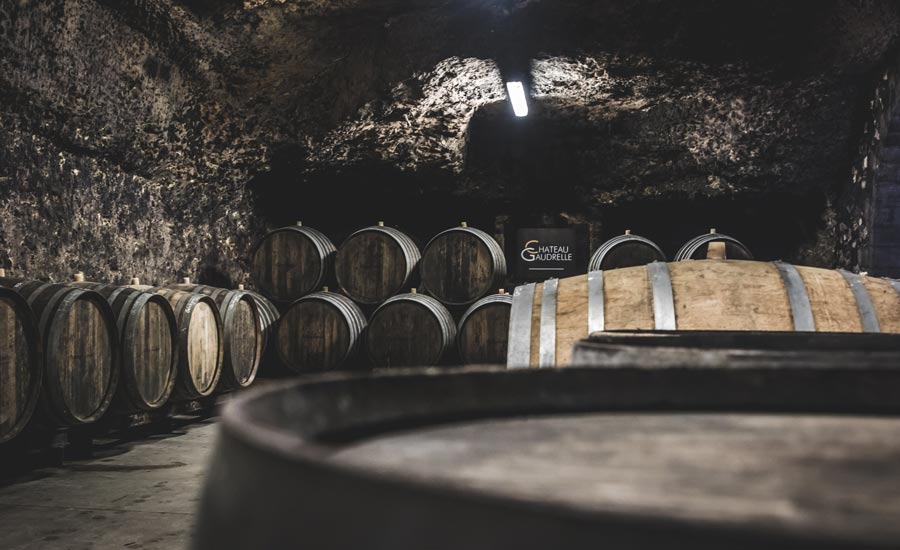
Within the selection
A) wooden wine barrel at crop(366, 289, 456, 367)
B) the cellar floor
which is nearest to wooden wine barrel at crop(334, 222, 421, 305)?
wooden wine barrel at crop(366, 289, 456, 367)

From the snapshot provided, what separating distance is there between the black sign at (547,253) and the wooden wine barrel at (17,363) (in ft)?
18.2

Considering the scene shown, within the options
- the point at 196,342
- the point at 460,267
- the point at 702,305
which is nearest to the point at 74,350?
the point at 196,342

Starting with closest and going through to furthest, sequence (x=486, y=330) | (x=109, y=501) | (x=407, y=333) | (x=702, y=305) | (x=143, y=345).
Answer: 1. (x=702, y=305)
2. (x=109, y=501)
3. (x=143, y=345)
4. (x=486, y=330)
5. (x=407, y=333)

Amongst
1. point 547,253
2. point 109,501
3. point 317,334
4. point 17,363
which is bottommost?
point 109,501

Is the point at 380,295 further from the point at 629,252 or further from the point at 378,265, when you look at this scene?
the point at 629,252

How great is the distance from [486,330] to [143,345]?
310cm

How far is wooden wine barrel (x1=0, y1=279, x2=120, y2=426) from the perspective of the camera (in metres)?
4.00

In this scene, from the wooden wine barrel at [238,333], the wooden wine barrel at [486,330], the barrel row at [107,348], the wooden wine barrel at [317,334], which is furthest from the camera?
the wooden wine barrel at [317,334]

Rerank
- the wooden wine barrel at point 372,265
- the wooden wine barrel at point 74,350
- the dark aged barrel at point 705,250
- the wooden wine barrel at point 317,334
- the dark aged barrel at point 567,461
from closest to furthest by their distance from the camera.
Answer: the dark aged barrel at point 567,461 < the wooden wine barrel at point 74,350 < the wooden wine barrel at point 317,334 < the dark aged barrel at point 705,250 < the wooden wine barrel at point 372,265

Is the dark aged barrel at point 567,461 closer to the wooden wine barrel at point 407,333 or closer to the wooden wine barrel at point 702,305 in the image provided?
the wooden wine barrel at point 702,305

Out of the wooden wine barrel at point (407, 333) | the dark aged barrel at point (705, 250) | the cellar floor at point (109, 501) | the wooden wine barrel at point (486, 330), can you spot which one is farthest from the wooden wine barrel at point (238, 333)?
the dark aged barrel at point (705, 250)

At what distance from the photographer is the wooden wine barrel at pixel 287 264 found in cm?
764

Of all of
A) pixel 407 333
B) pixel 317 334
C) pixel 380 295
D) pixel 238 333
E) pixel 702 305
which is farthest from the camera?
pixel 380 295

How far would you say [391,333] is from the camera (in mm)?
6906
